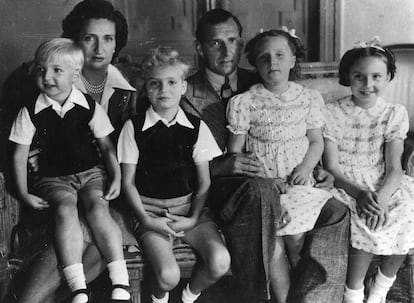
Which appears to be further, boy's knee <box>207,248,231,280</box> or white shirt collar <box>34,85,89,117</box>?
white shirt collar <box>34,85,89,117</box>

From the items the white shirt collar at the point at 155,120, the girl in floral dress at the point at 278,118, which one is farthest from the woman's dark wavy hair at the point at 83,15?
the girl in floral dress at the point at 278,118

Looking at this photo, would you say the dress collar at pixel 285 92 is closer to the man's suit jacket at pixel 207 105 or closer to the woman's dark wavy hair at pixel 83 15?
the man's suit jacket at pixel 207 105

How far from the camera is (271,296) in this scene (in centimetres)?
180

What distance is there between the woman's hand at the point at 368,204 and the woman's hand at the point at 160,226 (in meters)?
0.64

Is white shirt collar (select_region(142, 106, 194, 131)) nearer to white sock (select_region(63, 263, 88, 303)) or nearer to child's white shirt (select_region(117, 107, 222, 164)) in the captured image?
child's white shirt (select_region(117, 107, 222, 164))

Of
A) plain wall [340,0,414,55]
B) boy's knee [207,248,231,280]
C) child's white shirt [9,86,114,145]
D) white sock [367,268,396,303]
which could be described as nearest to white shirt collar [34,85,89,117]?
child's white shirt [9,86,114,145]

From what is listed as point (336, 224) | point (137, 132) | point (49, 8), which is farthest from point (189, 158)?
point (49, 8)

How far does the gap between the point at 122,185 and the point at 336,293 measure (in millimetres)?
831

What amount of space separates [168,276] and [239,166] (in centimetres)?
49

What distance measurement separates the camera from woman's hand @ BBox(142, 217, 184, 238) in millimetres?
1676

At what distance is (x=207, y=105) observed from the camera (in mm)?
1986

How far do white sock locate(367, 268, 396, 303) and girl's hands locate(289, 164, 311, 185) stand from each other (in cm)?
43

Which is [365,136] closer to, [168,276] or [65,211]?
[168,276]

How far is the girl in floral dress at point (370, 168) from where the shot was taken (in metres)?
1.72
